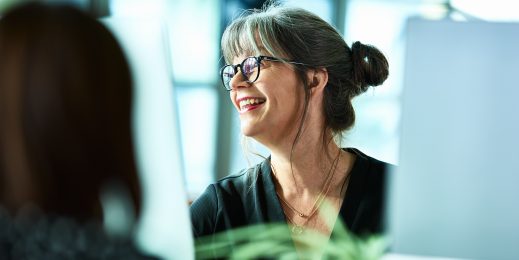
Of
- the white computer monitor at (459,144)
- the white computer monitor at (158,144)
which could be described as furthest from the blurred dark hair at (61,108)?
the white computer monitor at (459,144)

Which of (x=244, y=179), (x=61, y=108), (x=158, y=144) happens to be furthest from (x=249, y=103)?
(x=61, y=108)

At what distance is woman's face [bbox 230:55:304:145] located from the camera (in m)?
0.81

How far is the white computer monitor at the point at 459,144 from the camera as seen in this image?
572mm

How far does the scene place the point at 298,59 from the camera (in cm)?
81

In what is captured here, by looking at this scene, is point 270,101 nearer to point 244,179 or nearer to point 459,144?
point 244,179

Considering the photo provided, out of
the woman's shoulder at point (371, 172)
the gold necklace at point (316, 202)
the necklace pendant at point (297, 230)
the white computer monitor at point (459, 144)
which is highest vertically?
the white computer monitor at point (459, 144)

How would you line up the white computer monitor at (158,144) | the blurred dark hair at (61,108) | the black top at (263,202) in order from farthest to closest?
the black top at (263,202), the white computer monitor at (158,144), the blurred dark hair at (61,108)

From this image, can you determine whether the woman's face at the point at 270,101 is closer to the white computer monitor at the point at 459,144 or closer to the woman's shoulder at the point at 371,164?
the woman's shoulder at the point at 371,164

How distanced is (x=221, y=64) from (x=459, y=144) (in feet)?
1.30

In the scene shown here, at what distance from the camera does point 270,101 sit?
2.71 ft

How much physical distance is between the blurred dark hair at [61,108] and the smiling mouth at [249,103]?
0.39 m

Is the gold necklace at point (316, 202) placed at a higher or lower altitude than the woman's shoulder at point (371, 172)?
lower

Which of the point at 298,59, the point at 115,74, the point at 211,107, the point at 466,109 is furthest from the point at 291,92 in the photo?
the point at 115,74

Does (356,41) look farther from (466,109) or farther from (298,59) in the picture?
(466,109)
